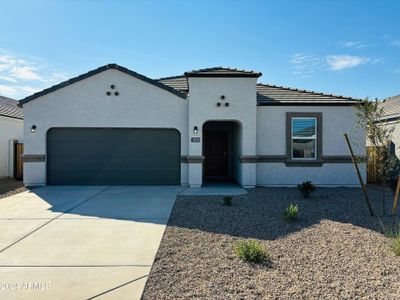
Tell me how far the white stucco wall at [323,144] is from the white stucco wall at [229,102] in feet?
1.80

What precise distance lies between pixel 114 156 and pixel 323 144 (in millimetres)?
9190

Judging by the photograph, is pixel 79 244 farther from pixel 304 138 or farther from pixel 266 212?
pixel 304 138

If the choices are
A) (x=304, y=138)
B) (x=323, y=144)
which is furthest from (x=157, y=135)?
(x=323, y=144)

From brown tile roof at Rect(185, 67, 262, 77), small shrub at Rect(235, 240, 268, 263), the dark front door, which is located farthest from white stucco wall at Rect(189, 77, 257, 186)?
small shrub at Rect(235, 240, 268, 263)

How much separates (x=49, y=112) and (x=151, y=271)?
423 inches

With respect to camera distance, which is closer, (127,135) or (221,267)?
(221,267)

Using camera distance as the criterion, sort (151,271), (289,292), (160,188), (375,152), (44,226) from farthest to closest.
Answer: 1. (160,188)
2. (375,152)
3. (44,226)
4. (151,271)
5. (289,292)

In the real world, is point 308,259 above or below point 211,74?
below

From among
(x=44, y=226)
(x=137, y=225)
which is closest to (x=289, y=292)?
(x=137, y=225)

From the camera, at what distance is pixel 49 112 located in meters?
12.9

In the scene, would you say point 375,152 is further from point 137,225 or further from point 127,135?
point 127,135

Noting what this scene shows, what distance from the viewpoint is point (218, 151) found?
52.9 feet

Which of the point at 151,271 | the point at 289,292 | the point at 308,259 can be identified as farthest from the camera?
the point at 308,259

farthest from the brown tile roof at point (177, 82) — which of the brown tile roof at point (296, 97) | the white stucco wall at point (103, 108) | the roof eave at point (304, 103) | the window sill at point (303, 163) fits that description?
the window sill at point (303, 163)
